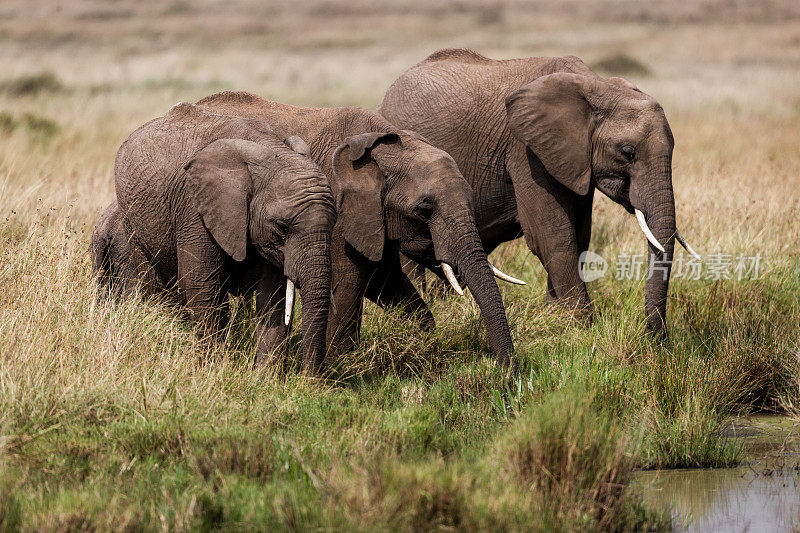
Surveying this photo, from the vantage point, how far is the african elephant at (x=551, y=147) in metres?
8.92

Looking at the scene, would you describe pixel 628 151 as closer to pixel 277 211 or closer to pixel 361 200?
pixel 361 200

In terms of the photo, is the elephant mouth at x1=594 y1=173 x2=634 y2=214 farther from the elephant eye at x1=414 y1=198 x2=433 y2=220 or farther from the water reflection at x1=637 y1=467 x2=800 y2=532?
the water reflection at x1=637 y1=467 x2=800 y2=532

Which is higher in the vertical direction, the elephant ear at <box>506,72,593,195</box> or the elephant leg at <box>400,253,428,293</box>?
the elephant ear at <box>506,72,593,195</box>

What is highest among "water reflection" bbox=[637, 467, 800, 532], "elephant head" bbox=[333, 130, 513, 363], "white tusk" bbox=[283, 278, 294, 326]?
"elephant head" bbox=[333, 130, 513, 363]

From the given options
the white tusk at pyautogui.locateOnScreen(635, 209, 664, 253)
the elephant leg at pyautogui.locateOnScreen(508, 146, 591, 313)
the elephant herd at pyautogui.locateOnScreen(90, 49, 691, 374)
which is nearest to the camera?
the elephant herd at pyautogui.locateOnScreen(90, 49, 691, 374)

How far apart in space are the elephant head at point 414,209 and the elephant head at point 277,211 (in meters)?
0.50

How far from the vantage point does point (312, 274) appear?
7340mm

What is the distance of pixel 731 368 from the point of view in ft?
26.9

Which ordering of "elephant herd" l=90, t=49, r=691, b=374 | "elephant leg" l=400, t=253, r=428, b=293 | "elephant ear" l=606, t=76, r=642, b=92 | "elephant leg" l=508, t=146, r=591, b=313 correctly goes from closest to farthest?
"elephant herd" l=90, t=49, r=691, b=374 → "elephant ear" l=606, t=76, r=642, b=92 → "elephant leg" l=508, t=146, r=591, b=313 → "elephant leg" l=400, t=253, r=428, b=293

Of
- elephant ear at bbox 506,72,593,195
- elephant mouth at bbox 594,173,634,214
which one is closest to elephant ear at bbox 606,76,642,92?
elephant ear at bbox 506,72,593,195

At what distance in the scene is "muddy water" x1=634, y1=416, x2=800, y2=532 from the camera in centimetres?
599

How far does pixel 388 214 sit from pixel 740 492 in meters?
2.91

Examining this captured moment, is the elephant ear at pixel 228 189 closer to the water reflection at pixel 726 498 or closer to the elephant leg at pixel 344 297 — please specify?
the elephant leg at pixel 344 297

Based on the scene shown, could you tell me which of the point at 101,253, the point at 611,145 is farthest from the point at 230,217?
the point at 611,145
